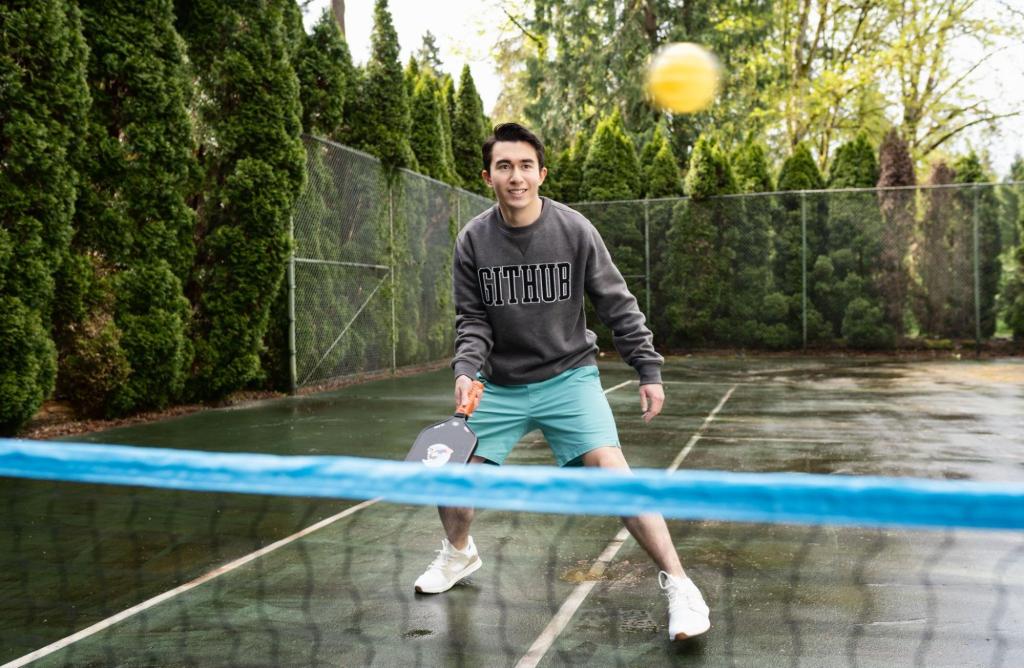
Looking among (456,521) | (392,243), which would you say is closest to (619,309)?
(456,521)

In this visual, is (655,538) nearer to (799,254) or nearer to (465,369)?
(465,369)

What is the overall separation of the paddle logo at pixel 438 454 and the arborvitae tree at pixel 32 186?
230 inches

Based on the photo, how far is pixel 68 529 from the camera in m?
4.86

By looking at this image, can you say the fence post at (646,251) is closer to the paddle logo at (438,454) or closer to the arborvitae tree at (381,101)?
the arborvitae tree at (381,101)

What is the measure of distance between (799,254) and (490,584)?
15.7 metres

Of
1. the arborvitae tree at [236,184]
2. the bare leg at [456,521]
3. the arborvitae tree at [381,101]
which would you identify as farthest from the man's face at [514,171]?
the arborvitae tree at [381,101]

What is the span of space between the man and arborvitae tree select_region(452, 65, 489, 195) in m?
15.3

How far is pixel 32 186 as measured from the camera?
7645 mm

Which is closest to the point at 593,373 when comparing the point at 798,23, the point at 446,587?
the point at 446,587

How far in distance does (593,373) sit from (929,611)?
4.91ft

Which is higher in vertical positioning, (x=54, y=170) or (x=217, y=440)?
(x=54, y=170)

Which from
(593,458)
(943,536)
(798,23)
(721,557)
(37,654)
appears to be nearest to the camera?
(37,654)

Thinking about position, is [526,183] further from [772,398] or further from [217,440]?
[772,398]

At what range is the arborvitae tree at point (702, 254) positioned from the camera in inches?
735
